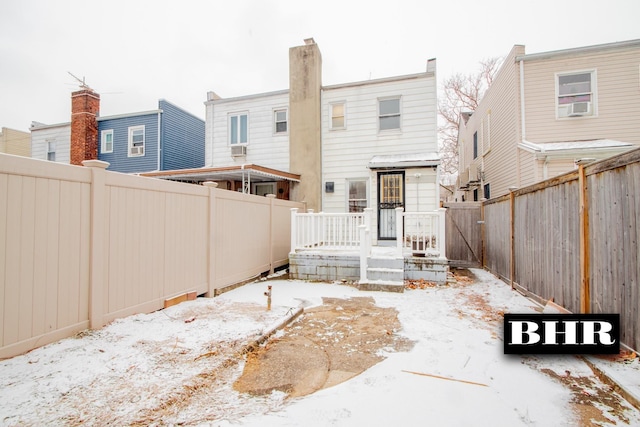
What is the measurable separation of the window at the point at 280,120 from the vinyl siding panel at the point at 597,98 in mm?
8344

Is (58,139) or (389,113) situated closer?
(389,113)

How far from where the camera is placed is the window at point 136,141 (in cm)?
1400

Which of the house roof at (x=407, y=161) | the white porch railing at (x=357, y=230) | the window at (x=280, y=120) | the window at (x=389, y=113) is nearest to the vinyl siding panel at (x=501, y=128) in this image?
the house roof at (x=407, y=161)

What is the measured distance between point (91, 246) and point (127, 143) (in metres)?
13.1


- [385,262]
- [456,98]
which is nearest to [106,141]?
[385,262]

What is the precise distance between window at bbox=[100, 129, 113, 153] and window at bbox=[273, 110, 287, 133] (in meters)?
9.00

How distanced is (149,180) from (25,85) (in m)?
19.3

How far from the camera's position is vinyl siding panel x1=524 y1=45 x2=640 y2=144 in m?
9.01

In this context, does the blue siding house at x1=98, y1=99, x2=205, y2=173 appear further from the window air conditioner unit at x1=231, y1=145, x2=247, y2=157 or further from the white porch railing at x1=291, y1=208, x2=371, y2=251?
the white porch railing at x1=291, y1=208, x2=371, y2=251

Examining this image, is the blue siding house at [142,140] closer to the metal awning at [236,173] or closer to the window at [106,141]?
the window at [106,141]

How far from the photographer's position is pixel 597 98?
30.1 feet

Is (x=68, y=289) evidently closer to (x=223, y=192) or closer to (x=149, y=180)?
(x=149, y=180)

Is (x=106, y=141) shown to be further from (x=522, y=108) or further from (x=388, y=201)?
(x=522, y=108)

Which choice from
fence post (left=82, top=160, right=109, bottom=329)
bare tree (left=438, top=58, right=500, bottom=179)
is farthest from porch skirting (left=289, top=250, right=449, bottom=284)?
bare tree (left=438, top=58, right=500, bottom=179)
